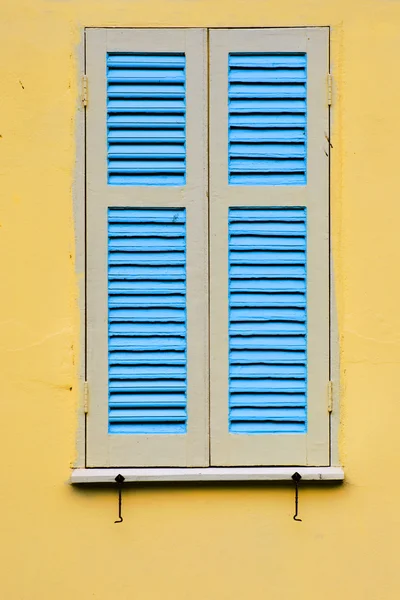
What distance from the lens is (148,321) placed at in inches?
110

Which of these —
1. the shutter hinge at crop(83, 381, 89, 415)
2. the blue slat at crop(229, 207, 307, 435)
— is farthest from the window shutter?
the shutter hinge at crop(83, 381, 89, 415)

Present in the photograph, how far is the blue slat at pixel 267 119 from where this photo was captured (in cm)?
279

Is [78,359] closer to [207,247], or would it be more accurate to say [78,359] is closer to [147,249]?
[147,249]

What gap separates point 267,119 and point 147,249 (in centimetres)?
71

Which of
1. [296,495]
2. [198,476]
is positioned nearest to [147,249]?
A: [198,476]

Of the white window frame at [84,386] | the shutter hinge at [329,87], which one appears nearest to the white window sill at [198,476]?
the white window frame at [84,386]

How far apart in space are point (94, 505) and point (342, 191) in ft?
5.21

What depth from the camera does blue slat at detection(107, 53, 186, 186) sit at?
2777 millimetres

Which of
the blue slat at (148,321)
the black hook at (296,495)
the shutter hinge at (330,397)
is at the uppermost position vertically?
the blue slat at (148,321)

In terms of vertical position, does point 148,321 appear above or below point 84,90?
below

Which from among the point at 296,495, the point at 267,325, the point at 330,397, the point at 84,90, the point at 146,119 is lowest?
the point at 296,495

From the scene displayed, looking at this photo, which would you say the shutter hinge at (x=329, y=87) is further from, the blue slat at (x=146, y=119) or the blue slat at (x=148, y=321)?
the blue slat at (x=148, y=321)

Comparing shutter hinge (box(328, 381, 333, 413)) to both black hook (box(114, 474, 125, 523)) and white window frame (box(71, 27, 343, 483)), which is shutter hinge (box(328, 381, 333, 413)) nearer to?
white window frame (box(71, 27, 343, 483))

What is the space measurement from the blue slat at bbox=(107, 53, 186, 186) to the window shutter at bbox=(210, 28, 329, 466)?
0.47 ft
